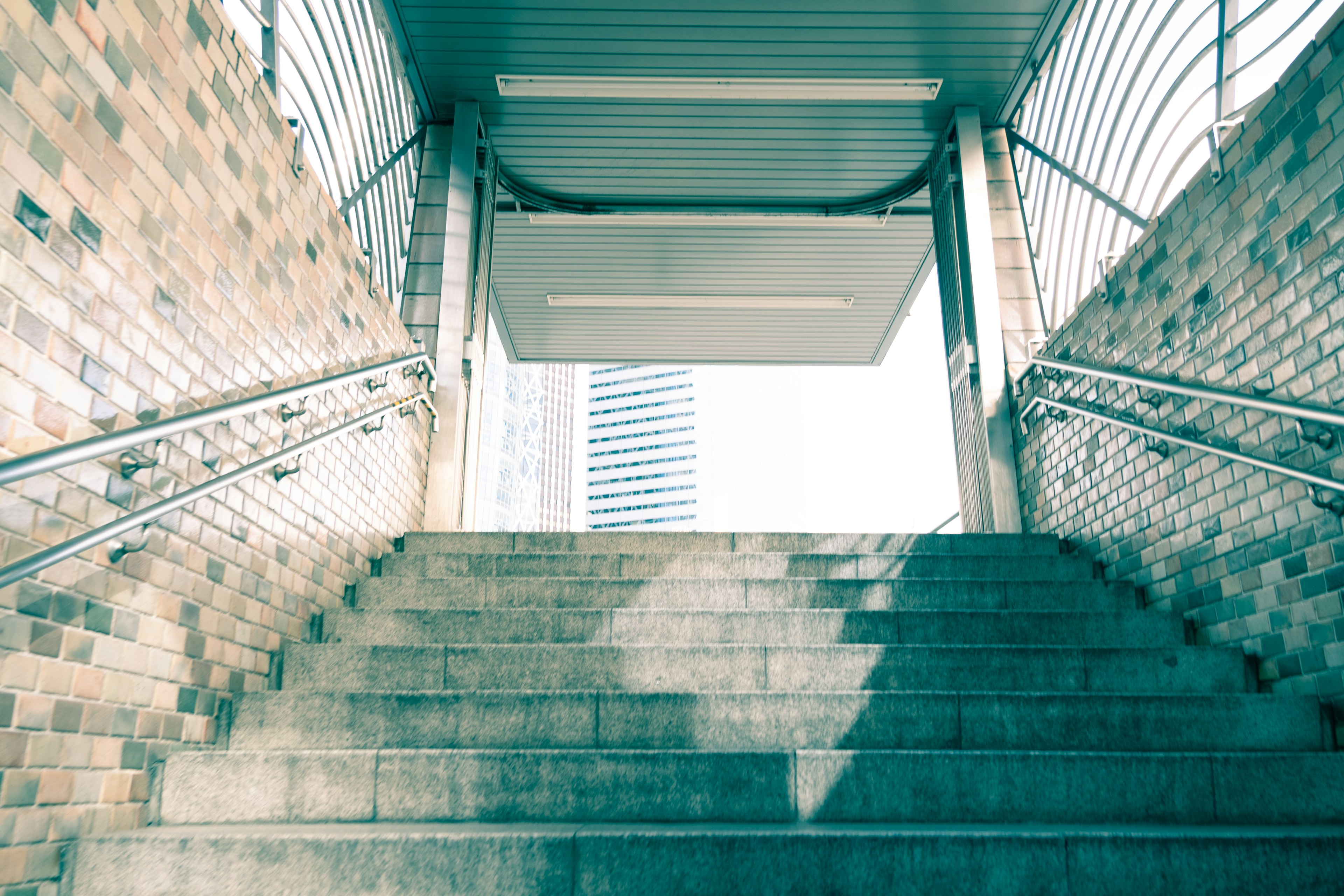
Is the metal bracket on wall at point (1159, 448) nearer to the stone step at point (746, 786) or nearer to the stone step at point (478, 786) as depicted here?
the stone step at point (746, 786)

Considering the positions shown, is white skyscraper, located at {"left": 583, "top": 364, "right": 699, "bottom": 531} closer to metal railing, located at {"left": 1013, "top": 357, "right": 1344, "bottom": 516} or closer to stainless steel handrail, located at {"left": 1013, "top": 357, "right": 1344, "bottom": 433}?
stainless steel handrail, located at {"left": 1013, "top": 357, "right": 1344, "bottom": 433}

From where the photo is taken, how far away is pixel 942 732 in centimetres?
237

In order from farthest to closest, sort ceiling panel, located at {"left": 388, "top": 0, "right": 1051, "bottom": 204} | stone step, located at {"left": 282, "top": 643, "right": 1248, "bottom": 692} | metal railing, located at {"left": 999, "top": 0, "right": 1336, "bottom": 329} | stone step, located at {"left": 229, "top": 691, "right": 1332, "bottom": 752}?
ceiling panel, located at {"left": 388, "top": 0, "right": 1051, "bottom": 204}, metal railing, located at {"left": 999, "top": 0, "right": 1336, "bottom": 329}, stone step, located at {"left": 282, "top": 643, "right": 1248, "bottom": 692}, stone step, located at {"left": 229, "top": 691, "right": 1332, "bottom": 752}

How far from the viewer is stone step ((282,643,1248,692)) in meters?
2.68

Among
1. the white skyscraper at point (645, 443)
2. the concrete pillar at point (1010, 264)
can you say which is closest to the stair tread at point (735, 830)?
the concrete pillar at point (1010, 264)

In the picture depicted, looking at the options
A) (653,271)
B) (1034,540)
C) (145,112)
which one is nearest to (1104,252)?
(1034,540)

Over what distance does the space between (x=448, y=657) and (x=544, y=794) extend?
2.58ft

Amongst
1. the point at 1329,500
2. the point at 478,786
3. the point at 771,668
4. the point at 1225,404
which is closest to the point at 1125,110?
the point at 1225,404

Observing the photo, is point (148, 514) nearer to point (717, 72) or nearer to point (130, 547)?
point (130, 547)

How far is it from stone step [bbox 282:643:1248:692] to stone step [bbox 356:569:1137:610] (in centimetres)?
52

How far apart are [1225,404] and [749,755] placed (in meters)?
2.01

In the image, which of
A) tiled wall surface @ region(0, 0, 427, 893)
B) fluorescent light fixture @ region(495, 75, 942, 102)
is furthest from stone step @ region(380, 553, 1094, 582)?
fluorescent light fixture @ region(495, 75, 942, 102)

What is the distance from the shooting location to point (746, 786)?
210 centimetres

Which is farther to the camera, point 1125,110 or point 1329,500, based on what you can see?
point 1125,110
